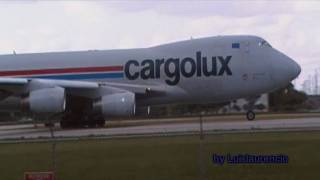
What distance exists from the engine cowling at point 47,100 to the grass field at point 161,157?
11228mm

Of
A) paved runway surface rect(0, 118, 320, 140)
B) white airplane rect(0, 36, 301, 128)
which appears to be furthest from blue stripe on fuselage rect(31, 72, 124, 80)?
paved runway surface rect(0, 118, 320, 140)

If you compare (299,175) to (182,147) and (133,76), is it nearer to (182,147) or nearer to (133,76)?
(182,147)

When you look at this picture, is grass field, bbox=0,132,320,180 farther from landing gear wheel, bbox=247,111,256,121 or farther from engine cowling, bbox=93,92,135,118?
landing gear wheel, bbox=247,111,256,121

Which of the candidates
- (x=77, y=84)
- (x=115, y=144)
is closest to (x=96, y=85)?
(x=77, y=84)

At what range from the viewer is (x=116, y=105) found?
35.7m

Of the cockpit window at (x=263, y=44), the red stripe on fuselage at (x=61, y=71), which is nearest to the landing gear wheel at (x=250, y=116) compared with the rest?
the cockpit window at (x=263, y=44)

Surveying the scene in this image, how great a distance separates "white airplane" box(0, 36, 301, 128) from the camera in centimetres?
3731

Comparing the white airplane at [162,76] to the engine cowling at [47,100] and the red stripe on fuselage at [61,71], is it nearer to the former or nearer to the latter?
the red stripe on fuselage at [61,71]

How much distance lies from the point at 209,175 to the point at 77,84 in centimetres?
2321

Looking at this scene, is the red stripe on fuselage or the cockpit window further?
the red stripe on fuselage

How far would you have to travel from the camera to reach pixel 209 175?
47.6ft

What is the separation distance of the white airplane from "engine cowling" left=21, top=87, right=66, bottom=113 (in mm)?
478

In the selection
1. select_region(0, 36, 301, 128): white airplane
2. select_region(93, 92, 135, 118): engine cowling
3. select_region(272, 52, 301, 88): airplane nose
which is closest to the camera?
select_region(93, 92, 135, 118): engine cowling

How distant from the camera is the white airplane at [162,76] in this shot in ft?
122
